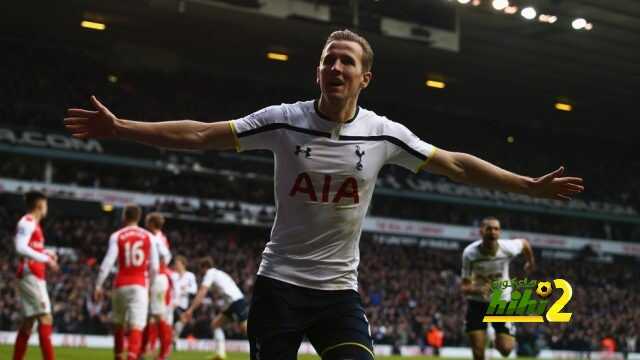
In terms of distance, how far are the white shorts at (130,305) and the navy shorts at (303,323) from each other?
7.66m

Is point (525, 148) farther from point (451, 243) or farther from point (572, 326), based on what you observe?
point (572, 326)

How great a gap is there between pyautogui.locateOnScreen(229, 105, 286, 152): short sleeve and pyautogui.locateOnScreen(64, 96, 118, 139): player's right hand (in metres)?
0.62

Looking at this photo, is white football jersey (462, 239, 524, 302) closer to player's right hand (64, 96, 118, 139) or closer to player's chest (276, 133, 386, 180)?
player's chest (276, 133, 386, 180)

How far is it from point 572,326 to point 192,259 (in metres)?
16.3

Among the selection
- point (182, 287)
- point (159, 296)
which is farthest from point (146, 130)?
point (182, 287)

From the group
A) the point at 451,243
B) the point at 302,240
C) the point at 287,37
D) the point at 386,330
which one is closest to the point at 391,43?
the point at 287,37

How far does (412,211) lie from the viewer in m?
43.2

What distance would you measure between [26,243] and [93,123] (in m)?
6.59

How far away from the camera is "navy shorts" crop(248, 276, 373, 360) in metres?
4.39

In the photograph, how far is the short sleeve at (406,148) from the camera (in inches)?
187

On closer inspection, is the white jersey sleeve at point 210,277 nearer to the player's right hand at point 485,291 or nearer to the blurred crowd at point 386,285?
the player's right hand at point 485,291

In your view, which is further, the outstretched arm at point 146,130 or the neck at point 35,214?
the neck at point 35,214

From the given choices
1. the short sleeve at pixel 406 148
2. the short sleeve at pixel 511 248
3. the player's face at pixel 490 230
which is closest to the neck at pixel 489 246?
the player's face at pixel 490 230

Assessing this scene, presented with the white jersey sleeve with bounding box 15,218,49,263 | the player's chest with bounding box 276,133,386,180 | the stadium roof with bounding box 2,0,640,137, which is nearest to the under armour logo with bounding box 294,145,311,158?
the player's chest with bounding box 276,133,386,180
